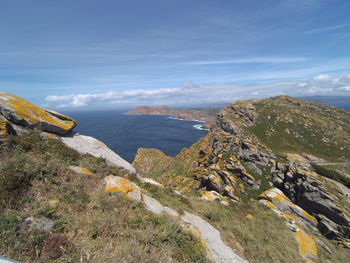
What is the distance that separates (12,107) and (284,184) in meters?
30.0

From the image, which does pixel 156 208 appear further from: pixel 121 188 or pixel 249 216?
pixel 249 216

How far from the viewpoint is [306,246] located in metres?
10.8

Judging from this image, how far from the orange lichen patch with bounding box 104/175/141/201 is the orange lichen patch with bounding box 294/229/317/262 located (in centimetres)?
1140

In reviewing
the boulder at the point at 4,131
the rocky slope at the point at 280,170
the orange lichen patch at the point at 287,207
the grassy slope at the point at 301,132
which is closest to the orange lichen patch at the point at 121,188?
the boulder at the point at 4,131

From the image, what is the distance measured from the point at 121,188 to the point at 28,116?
8013mm

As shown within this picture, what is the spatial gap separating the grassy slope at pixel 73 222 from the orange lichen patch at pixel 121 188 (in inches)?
16.7

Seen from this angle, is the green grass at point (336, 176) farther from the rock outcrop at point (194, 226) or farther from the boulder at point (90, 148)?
the boulder at point (90, 148)

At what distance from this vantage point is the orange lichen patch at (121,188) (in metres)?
7.15

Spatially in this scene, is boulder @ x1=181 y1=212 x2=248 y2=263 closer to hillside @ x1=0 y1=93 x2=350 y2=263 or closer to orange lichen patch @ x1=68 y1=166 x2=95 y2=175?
hillside @ x1=0 y1=93 x2=350 y2=263

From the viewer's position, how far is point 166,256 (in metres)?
4.70

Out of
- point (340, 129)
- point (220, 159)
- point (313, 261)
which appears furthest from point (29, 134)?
point (340, 129)

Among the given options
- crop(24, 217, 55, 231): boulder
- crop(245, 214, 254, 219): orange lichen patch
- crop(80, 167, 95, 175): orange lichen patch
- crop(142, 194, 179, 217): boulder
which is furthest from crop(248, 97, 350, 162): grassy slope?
crop(24, 217, 55, 231): boulder

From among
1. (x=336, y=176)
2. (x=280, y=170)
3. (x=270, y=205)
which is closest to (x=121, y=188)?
(x=270, y=205)

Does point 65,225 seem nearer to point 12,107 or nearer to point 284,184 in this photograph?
point 12,107
